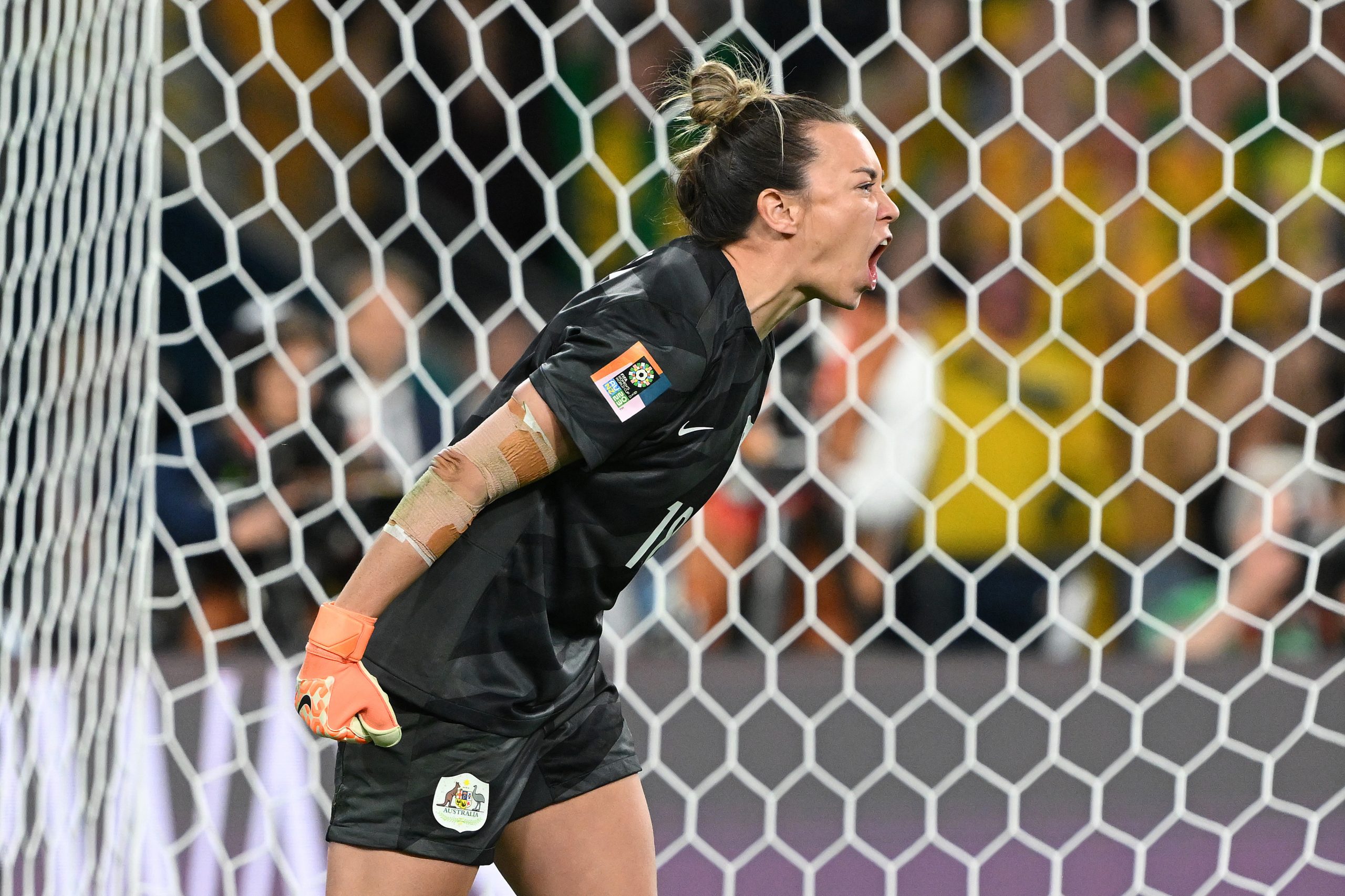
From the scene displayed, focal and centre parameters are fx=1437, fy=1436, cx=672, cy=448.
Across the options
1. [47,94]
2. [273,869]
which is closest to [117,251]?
[47,94]

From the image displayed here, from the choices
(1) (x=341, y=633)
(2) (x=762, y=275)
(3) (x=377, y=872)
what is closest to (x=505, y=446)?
(1) (x=341, y=633)

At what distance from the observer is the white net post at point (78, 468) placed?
7.23 ft

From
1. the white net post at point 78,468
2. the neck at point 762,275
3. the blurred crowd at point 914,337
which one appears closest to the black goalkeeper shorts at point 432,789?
the neck at point 762,275

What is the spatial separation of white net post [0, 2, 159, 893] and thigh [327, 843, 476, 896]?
2.68 ft

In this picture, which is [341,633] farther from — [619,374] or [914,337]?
[914,337]

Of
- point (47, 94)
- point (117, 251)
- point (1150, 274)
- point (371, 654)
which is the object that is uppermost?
point (47, 94)

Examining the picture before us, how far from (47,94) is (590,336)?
5.37 feet

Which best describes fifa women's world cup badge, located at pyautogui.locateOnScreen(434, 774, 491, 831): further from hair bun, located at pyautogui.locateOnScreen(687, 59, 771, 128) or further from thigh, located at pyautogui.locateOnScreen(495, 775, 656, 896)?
hair bun, located at pyautogui.locateOnScreen(687, 59, 771, 128)

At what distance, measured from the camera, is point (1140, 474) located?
2312mm

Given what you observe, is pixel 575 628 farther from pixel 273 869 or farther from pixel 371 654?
pixel 273 869

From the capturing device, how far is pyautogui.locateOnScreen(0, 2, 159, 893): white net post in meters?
2.20

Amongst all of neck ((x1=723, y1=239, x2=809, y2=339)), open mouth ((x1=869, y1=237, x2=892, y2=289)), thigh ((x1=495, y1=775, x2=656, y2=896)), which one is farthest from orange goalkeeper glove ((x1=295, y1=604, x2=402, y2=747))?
open mouth ((x1=869, y1=237, x2=892, y2=289))

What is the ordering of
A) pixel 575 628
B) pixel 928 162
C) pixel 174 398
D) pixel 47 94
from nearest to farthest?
1. pixel 575 628
2. pixel 47 94
3. pixel 928 162
4. pixel 174 398

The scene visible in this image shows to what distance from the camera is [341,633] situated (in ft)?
4.42
